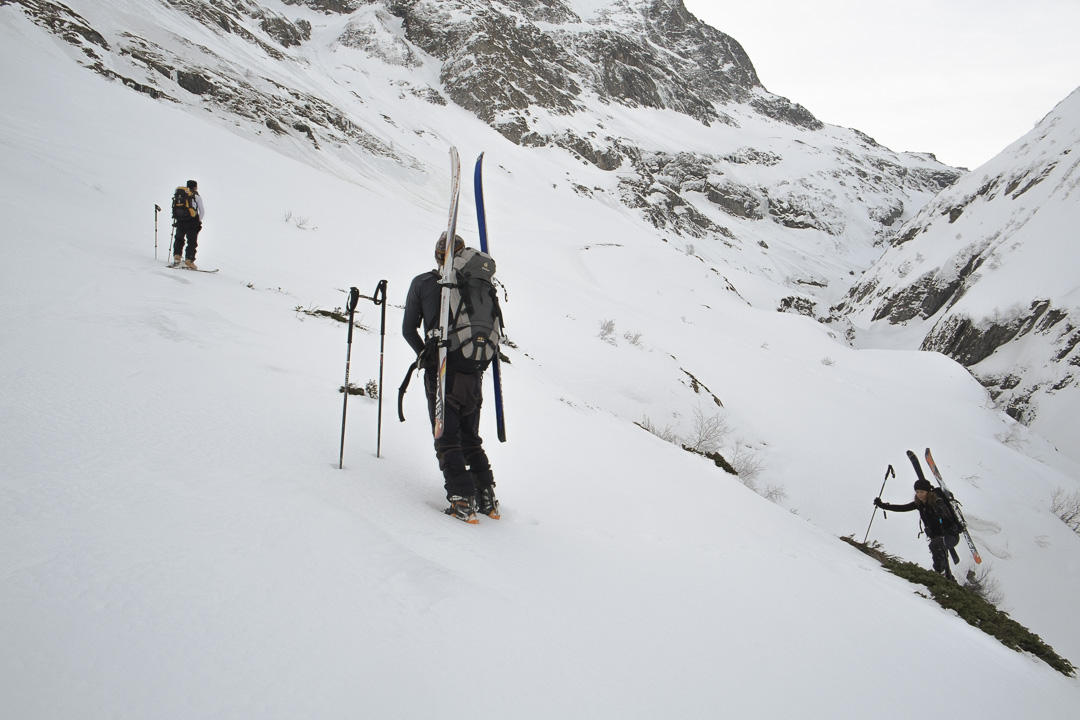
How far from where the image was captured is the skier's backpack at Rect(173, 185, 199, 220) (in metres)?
7.26

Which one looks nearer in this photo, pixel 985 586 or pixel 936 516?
pixel 936 516

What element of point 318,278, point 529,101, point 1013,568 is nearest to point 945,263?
point 1013,568

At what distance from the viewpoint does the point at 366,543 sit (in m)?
2.08

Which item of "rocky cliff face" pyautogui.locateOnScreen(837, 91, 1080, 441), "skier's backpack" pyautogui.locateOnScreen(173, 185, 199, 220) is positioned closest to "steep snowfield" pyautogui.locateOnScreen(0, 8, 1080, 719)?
"skier's backpack" pyautogui.locateOnScreen(173, 185, 199, 220)

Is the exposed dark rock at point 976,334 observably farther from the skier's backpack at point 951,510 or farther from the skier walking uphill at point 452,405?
the skier walking uphill at point 452,405

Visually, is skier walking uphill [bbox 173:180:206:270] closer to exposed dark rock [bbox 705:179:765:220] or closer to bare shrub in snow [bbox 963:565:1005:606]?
bare shrub in snow [bbox 963:565:1005:606]

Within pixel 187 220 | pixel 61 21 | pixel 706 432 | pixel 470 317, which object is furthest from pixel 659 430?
pixel 61 21

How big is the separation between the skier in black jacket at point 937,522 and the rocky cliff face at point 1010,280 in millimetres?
21512

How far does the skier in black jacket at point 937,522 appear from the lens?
6371 millimetres

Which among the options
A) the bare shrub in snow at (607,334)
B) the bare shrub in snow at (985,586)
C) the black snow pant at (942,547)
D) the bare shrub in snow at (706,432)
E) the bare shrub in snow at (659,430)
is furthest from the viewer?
the bare shrub in snow at (607,334)

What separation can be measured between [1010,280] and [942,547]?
30334 millimetres

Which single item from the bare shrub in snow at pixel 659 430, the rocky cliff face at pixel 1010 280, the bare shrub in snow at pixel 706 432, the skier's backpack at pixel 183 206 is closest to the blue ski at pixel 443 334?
the bare shrub in snow at pixel 659 430

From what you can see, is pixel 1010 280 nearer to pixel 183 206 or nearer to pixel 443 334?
pixel 443 334

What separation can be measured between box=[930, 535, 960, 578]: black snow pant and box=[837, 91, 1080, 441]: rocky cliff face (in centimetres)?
2152
